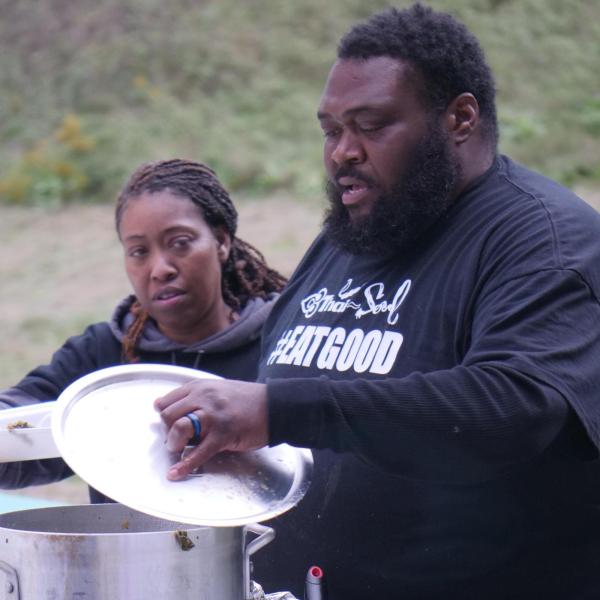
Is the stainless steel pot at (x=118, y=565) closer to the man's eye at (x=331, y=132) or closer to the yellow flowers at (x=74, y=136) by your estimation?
the man's eye at (x=331, y=132)

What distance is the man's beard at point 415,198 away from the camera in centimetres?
210

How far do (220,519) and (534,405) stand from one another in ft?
1.64

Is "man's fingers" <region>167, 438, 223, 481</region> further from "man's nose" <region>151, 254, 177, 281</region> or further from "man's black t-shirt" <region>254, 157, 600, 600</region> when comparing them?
"man's nose" <region>151, 254, 177, 281</region>

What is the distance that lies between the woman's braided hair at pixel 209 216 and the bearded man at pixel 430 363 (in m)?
0.72

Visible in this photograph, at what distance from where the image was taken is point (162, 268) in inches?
113

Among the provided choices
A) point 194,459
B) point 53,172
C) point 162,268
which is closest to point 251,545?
point 194,459

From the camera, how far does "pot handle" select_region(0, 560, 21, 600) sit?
1.66m

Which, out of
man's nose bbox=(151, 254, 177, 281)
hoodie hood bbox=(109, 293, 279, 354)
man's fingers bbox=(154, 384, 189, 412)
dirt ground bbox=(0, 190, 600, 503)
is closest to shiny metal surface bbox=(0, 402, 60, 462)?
man's fingers bbox=(154, 384, 189, 412)

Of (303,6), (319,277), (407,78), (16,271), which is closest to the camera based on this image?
(407,78)

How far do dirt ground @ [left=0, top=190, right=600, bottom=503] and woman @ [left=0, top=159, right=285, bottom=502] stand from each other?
5.24m

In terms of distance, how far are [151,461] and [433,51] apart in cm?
95

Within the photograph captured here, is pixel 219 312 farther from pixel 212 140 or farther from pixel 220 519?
pixel 212 140

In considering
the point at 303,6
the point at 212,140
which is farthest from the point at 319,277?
the point at 303,6

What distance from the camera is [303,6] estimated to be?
18.2 meters
